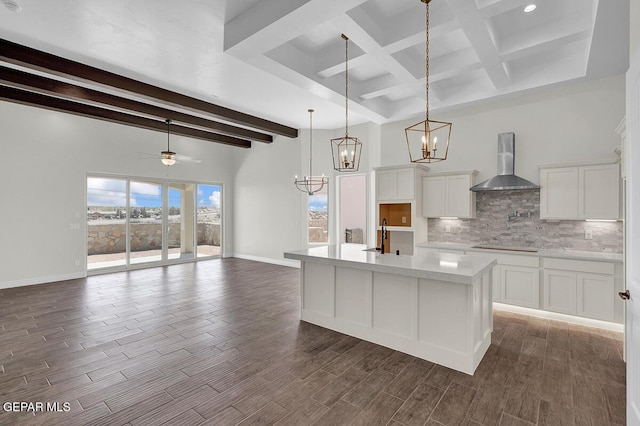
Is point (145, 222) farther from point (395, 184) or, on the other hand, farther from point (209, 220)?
point (395, 184)

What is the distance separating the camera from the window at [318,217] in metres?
7.87

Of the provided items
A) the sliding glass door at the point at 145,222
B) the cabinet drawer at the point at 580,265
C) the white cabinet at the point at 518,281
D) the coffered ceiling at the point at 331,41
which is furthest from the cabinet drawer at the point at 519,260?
the sliding glass door at the point at 145,222

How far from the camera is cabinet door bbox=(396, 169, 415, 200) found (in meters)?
5.45

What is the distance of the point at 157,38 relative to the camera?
3666mm

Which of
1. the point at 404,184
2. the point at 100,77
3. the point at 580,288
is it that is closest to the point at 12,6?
the point at 100,77

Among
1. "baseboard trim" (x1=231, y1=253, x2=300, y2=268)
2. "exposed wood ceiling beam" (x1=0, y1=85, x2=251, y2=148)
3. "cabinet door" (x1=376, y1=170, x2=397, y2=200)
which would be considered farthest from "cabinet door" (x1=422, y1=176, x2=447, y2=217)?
"exposed wood ceiling beam" (x1=0, y1=85, x2=251, y2=148)

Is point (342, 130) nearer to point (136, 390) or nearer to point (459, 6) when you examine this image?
point (459, 6)

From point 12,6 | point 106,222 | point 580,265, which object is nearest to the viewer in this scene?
point 12,6

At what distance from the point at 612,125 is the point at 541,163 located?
889 mm

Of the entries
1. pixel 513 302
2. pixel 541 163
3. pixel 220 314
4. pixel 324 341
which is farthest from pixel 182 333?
pixel 541 163

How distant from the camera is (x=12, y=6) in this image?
3.08 m

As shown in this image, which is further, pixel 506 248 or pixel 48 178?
pixel 48 178

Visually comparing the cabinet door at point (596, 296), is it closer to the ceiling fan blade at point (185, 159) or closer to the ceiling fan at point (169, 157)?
the ceiling fan at point (169, 157)

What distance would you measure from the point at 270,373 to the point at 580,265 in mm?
3944
